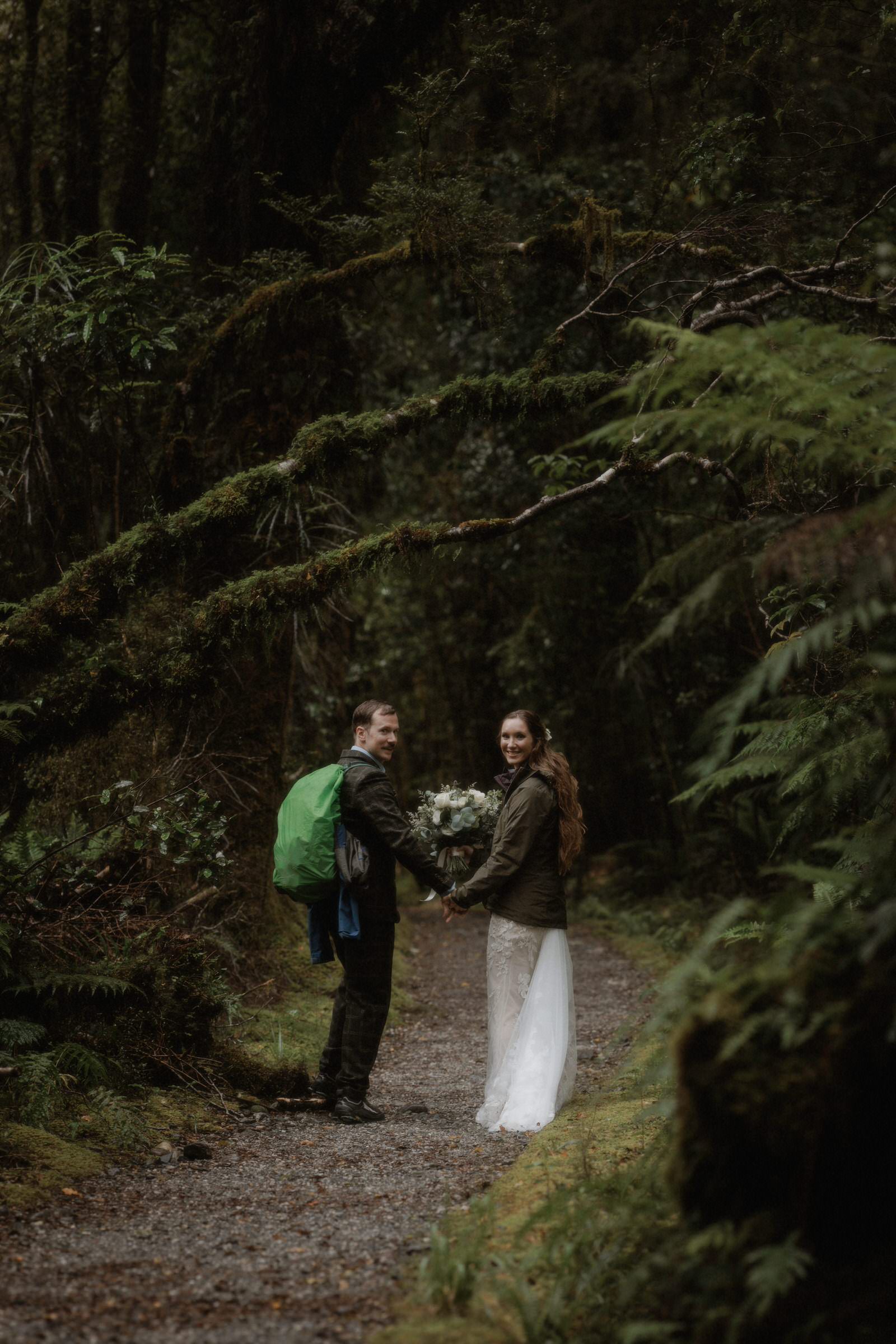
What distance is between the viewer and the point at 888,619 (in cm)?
537

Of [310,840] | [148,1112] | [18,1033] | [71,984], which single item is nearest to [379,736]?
[310,840]

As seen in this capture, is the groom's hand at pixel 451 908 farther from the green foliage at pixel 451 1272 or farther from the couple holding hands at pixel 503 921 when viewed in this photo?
the green foliage at pixel 451 1272

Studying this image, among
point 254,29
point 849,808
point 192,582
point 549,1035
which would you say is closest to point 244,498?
point 192,582

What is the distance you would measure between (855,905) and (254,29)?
878cm

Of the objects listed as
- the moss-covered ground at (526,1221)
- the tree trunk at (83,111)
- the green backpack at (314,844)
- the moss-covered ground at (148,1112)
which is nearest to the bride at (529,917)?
the moss-covered ground at (526,1221)

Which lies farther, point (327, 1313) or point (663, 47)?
point (663, 47)

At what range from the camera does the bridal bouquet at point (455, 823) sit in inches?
292

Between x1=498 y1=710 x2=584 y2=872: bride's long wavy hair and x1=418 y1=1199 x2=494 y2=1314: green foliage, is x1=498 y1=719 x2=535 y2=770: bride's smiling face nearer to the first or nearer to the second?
x1=498 y1=710 x2=584 y2=872: bride's long wavy hair

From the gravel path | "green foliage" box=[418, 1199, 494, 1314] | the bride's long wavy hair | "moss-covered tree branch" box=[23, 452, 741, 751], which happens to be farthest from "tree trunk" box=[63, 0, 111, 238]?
"green foliage" box=[418, 1199, 494, 1314]

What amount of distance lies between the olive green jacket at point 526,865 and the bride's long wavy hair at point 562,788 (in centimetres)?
4

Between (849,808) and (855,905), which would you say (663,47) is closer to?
(849,808)

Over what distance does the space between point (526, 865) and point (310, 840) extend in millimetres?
1312

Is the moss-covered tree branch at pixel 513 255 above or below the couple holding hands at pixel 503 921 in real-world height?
above

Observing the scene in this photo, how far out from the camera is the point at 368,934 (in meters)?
6.76
